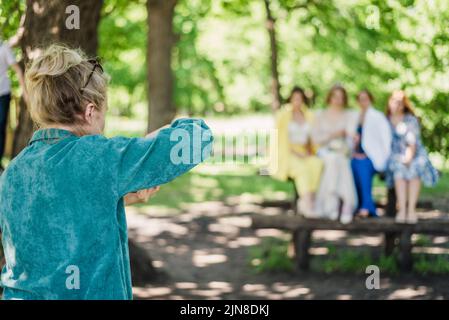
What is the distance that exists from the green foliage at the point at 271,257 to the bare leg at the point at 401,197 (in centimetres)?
136

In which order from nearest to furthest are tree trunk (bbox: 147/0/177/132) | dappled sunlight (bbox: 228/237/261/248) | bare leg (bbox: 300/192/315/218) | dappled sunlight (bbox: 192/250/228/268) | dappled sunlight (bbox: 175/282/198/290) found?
dappled sunlight (bbox: 175/282/198/290)
bare leg (bbox: 300/192/315/218)
dappled sunlight (bbox: 192/250/228/268)
dappled sunlight (bbox: 228/237/261/248)
tree trunk (bbox: 147/0/177/132)

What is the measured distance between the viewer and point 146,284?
7723 millimetres

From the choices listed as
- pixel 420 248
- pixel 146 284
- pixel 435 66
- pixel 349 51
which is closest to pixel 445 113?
pixel 435 66

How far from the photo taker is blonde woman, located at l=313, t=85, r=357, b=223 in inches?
324

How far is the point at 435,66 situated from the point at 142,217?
5391mm

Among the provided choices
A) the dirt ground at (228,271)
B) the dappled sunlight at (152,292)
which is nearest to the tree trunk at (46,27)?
the dappled sunlight at (152,292)

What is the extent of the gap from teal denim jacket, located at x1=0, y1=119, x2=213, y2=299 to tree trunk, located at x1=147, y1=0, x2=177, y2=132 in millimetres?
13548

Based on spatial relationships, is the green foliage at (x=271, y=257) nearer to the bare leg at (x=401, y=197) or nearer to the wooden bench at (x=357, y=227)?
the wooden bench at (x=357, y=227)

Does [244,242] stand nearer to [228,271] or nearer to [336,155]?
[228,271]

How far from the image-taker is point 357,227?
8.12 m

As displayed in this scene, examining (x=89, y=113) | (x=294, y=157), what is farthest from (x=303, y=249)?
(x=89, y=113)

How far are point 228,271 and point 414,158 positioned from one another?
94.2 inches

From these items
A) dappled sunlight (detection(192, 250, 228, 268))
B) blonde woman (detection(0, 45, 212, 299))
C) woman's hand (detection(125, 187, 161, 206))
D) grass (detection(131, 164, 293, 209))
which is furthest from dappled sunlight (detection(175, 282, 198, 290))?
blonde woman (detection(0, 45, 212, 299))

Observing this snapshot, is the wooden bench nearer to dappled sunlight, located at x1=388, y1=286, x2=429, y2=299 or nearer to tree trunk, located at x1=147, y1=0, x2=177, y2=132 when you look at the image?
dappled sunlight, located at x1=388, y1=286, x2=429, y2=299
